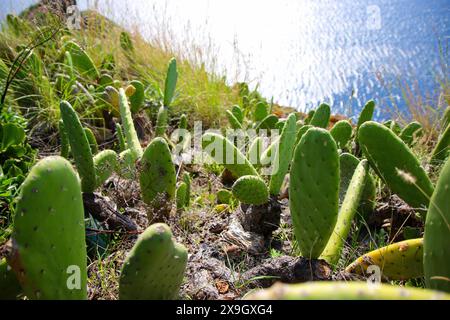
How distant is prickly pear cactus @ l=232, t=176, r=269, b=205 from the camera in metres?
1.33

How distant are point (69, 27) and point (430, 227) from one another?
3.04 meters

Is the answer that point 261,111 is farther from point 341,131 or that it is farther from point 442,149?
point 442,149

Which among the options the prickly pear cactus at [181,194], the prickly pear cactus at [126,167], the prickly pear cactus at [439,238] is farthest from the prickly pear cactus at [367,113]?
the prickly pear cactus at [439,238]

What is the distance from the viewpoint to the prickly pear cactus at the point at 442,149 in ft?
5.84

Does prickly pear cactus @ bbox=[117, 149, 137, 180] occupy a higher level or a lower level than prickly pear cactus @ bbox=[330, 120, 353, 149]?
lower

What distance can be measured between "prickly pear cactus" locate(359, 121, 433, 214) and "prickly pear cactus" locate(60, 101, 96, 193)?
0.82 metres

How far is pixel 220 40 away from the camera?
376cm

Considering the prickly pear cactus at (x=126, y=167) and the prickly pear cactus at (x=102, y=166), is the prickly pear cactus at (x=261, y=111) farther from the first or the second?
the prickly pear cactus at (x=102, y=166)

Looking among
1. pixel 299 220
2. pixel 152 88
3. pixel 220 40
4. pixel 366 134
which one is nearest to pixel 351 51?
pixel 220 40

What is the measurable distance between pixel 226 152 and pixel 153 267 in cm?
73

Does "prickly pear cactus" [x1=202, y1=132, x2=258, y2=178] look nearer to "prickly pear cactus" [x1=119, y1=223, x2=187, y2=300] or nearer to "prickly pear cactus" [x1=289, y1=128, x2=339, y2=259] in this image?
"prickly pear cactus" [x1=289, y1=128, x2=339, y2=259]

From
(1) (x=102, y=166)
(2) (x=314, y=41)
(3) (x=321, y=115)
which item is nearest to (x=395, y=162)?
(3) (x=321, y=115)

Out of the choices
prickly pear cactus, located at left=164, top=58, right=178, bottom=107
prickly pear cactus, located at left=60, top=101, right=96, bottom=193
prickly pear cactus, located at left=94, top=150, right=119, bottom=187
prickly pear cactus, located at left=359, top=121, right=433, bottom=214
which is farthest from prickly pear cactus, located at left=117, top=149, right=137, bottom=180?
prickly pear cactus, located at left=359, top=121, right=433, bottom=214

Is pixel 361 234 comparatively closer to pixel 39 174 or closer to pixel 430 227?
pixel 430 227
